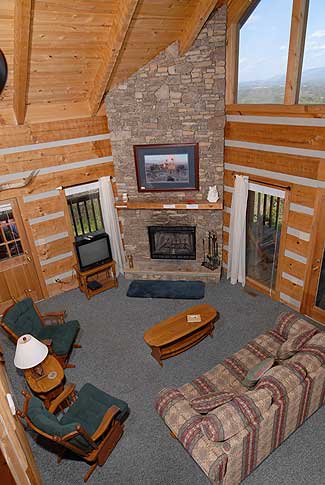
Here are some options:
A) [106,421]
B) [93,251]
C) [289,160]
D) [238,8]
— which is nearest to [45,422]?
[106,421]

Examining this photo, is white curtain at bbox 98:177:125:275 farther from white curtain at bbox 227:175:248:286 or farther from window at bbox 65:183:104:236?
white curtain at bbox 227:175:248:286

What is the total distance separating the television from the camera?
19.6 feet

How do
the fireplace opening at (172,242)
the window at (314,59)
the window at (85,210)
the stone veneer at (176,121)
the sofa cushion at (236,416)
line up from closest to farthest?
the sofa cushion at (236,416) → the window at (314,59) → the stone veneer at (176,121) → the window at (85,210) → the fireplace opening at (172,242)

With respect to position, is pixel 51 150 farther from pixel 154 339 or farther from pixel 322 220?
pixel 322 220

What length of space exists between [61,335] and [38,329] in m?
0.40

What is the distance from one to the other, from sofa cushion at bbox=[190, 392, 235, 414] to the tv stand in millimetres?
3489

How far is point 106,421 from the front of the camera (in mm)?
3229

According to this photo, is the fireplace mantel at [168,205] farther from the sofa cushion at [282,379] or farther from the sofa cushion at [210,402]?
the sofa cushion at [210,402]

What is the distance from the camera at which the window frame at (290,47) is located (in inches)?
169

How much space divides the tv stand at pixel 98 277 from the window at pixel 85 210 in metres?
0.85

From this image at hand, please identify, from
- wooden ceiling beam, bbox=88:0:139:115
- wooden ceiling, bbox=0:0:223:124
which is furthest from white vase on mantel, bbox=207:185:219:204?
wooden ceiling beam, bbox=88:0:139:115

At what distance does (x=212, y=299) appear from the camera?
5.92m

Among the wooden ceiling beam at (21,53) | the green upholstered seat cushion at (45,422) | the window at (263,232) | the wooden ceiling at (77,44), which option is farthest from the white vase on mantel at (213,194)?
the green upholstered seat cushion at (45,422)

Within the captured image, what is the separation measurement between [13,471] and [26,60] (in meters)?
4.07
